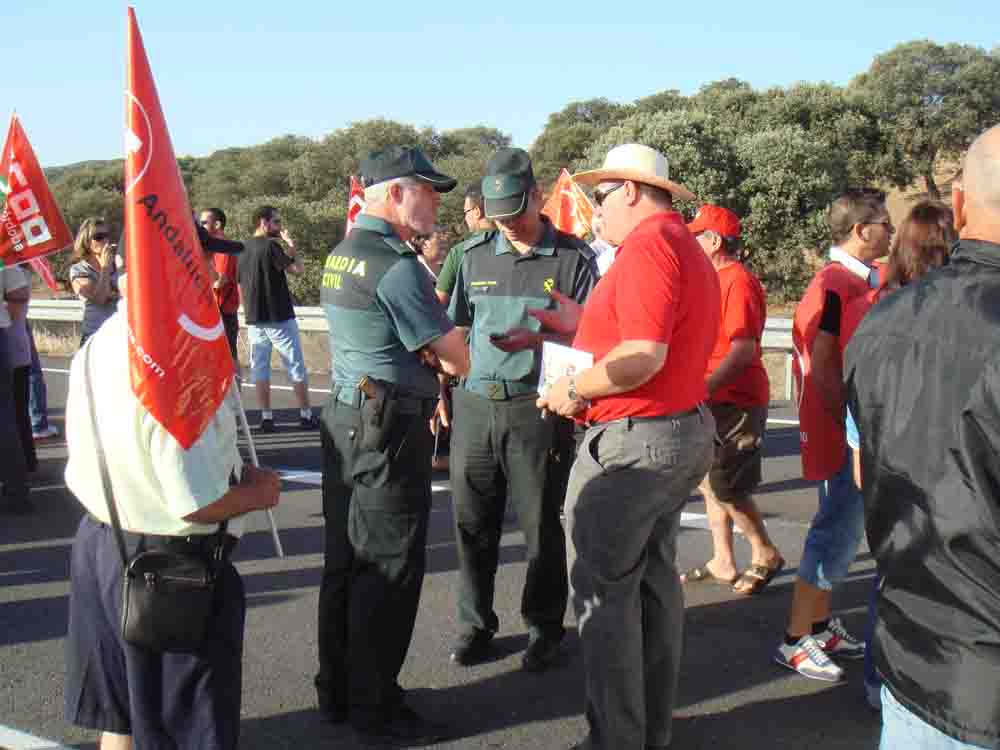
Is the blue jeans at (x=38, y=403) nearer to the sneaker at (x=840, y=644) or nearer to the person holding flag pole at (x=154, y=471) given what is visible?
the sneaker at (x=840, y=644)

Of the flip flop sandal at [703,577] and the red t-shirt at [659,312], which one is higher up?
the red t-shirt at [659,312]

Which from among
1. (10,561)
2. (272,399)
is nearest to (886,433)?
(10,561)

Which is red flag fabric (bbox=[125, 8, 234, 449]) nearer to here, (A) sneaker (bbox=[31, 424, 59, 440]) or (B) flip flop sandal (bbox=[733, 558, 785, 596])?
(B) flip flop sandal (bbox=[733, 558, 785, 596])

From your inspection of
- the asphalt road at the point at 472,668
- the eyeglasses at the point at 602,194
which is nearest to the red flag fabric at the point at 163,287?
the eyeglasses at the point at 602,194

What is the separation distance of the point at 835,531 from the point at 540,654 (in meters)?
1.35

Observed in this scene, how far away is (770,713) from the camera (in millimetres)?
4348

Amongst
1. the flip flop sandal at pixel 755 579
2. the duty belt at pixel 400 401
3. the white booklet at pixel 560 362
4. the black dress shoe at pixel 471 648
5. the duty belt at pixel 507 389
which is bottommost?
the flip flop sandal at pixel 755 579

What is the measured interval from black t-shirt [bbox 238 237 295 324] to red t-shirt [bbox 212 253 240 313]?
0.12m

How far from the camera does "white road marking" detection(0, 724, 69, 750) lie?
4.17m

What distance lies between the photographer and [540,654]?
4801 millimetres

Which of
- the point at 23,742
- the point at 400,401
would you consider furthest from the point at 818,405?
the point at 23,742

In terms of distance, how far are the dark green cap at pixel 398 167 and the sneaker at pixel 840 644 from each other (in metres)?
2.57

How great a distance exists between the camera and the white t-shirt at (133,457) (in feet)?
8.97

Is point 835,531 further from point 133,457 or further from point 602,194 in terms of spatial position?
point 133,457
